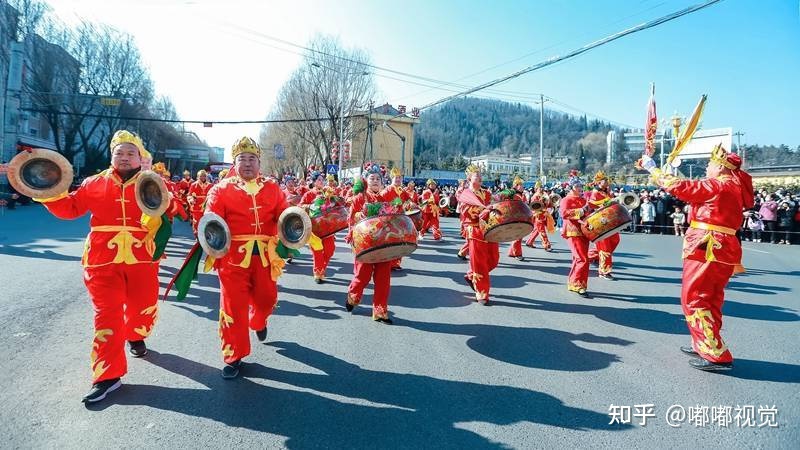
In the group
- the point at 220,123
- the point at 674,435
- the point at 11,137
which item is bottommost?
the point at 674,435

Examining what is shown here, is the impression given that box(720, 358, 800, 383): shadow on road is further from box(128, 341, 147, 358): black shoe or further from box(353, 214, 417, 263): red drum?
box(128, 341, 147, 358): black shoe

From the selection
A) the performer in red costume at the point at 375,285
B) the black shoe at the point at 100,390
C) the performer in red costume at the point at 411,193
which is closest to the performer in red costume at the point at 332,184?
the performer in red costume at the point at 411,193

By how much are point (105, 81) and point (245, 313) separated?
113 ft

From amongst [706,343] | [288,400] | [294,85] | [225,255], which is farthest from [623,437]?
[294,85]

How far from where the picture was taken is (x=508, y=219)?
5.42 metres

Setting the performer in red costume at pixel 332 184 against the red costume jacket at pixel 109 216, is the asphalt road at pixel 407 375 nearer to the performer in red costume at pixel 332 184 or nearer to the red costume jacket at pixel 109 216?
the red costume jacket at pixel 109 216

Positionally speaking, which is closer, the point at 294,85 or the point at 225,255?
the point at 225,255

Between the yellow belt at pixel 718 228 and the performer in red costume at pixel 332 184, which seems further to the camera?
the performer in red costume at pixel 332 184

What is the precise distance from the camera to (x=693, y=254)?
4.08 metres

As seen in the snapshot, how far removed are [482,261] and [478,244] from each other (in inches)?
9.4

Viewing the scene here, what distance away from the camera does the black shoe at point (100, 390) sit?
3074 millimetres

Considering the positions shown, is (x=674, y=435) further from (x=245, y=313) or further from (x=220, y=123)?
(x=220, y=123)

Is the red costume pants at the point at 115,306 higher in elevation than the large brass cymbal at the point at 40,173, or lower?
lower

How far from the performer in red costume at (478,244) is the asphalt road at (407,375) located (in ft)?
1.06
